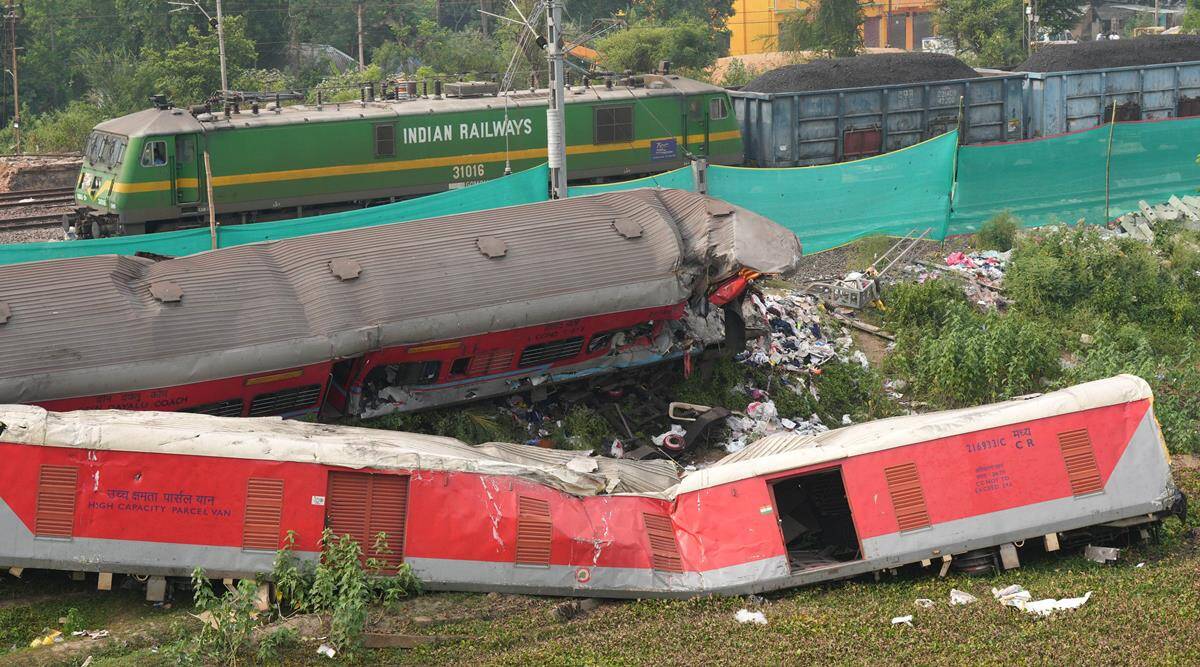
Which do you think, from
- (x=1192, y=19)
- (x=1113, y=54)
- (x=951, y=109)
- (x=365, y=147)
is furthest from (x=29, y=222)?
(x=1192, y=19)

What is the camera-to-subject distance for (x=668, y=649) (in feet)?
35.0

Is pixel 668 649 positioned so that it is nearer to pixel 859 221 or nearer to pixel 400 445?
pixel 400 445

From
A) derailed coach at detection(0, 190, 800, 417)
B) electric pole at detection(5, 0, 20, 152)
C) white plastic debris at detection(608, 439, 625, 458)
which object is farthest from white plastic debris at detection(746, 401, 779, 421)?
electric pole at detection(5, 0, 20, 152)

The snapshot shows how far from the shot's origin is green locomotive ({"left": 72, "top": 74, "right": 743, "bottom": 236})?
22.7 meters

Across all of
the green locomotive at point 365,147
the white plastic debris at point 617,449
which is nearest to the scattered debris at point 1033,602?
the white plastic debris at point 617,449

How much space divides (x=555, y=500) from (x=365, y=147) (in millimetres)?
13744

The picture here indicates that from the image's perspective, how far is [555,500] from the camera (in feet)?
40.6

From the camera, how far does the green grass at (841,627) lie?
10.3 metres

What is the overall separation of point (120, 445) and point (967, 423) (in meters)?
8.27

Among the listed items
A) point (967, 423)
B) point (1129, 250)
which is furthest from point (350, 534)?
point (1129, 250)

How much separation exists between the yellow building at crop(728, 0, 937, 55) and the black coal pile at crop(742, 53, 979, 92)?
3755cm

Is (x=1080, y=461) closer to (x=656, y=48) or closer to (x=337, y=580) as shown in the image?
(x=337, y=580)

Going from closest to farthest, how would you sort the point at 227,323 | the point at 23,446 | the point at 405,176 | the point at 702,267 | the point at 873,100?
the point at 23,446
the point at 227,323
the point at 702,267
the point at 405,176
the point at 873,100

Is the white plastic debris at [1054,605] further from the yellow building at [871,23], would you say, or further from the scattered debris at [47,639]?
the yellow building at [871,23]
